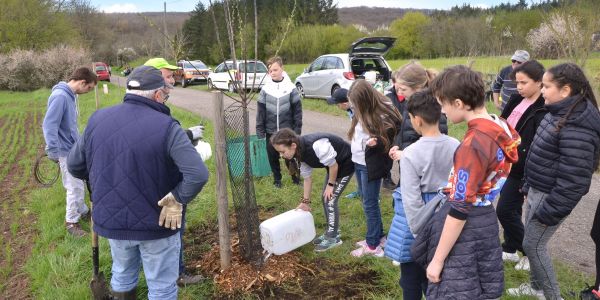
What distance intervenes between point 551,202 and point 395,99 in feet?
8.06

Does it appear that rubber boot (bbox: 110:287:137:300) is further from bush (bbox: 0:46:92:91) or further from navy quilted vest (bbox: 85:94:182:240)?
bush (bbox: 0:46:92:91)

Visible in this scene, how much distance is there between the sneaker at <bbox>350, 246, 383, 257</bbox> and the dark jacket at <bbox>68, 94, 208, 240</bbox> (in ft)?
6.21

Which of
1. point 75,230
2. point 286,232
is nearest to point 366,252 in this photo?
point 286,232

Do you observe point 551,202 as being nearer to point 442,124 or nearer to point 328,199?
point 442,124

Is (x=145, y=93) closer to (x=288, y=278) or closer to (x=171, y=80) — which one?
(x=171, y=80)

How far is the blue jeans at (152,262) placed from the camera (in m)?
2.45

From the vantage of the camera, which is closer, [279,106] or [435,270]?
[435,270]

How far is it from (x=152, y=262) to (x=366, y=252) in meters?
1.96

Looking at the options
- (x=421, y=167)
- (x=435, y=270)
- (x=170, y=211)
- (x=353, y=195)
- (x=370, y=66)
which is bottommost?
(x=353, y=195)

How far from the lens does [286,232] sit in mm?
3588

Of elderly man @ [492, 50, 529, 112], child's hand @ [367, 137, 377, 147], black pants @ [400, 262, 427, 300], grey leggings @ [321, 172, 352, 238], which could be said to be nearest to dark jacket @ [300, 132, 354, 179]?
grey leggings @ [321, 172, 352, 238]

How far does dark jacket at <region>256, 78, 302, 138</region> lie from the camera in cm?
543

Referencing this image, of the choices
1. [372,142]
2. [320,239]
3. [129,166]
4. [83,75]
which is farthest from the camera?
[83,75]

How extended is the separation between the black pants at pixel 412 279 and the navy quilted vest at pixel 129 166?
1397 mm
